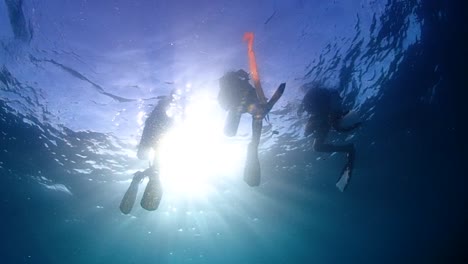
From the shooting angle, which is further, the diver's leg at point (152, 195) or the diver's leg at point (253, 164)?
the diver's leg at point (152, 195)

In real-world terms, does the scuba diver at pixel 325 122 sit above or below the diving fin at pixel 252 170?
above

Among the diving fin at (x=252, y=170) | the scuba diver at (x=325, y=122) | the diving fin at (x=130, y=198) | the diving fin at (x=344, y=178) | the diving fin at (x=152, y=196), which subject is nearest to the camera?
the diving fin at (x=252, y=170)

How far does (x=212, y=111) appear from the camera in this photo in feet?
39.2

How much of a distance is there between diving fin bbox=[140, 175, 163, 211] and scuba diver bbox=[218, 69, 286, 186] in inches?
76.1

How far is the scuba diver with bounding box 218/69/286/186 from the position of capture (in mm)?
6081

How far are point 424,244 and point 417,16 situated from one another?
72.0m

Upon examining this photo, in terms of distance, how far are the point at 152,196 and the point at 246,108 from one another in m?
2.81

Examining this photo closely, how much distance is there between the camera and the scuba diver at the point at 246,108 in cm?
608

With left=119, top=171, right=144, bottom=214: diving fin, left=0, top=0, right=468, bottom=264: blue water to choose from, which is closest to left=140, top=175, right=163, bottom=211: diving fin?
left=119, top=171, right=144, bottom=214: diving fin

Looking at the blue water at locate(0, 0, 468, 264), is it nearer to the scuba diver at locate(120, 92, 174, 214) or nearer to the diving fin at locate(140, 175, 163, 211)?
the scuba diver at locate(120, 92, 174, 214)

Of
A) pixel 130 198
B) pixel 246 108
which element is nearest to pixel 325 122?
pixel 246 108

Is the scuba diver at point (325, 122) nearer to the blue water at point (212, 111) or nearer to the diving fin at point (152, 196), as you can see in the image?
the blue water at point (212, 111)

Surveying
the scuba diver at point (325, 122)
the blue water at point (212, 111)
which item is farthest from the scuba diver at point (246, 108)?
the scuba diver at point (325, 122)

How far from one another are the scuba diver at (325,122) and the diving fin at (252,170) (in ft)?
9.38
